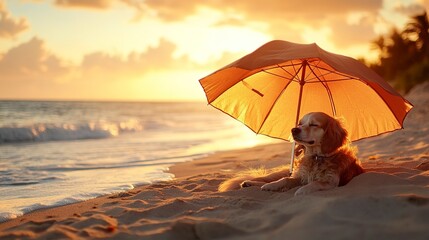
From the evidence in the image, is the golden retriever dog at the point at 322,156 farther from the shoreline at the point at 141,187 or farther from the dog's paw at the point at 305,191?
the shoreline at the point at 141,187

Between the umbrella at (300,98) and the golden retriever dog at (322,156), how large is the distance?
0.88 metres

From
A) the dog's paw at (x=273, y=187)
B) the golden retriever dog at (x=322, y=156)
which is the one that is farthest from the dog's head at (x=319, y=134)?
the dog's paw at (x=273, y=187)

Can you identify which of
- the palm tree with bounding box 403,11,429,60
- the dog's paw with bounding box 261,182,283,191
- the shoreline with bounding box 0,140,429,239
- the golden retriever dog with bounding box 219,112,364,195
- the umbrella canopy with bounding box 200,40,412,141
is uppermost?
the palm tree with bounding box 403,11,429,60

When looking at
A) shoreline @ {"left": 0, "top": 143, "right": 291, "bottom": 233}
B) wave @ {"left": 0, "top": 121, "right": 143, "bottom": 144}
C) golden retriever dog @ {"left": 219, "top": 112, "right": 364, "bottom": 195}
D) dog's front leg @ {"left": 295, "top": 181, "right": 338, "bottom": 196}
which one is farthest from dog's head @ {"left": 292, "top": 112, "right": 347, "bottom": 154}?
wave @ {"left": 0, "top": 121, "right": 143, "bottom": 144}

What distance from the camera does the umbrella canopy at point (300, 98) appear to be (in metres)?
6.08

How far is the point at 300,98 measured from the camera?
20.8ft

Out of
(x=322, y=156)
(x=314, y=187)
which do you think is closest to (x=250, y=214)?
(x=314, y=187)

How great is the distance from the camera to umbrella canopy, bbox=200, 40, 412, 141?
19.9 ft

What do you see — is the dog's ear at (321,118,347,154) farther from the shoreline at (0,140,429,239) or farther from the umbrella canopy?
the umbrella canopy

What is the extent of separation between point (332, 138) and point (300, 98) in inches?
55.7

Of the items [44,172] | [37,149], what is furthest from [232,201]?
[37,149]

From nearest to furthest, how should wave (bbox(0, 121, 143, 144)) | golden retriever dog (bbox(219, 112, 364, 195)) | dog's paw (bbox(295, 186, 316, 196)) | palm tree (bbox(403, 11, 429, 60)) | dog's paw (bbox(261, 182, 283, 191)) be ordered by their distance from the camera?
1. dog's paw (bbox(295, 186, 316, 196))
2. golden retriever dog (bbox(219, 112, 364, 195))
3. dog's paw (bbox(261, 182, 283, 191))
4. wave (bbox(0, 121, 143, 144))
5. palm tree (bbox(403, 11, 429, 60))

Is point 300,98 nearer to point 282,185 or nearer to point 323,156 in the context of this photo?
point 323,156

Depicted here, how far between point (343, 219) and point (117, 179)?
4.65 metres
